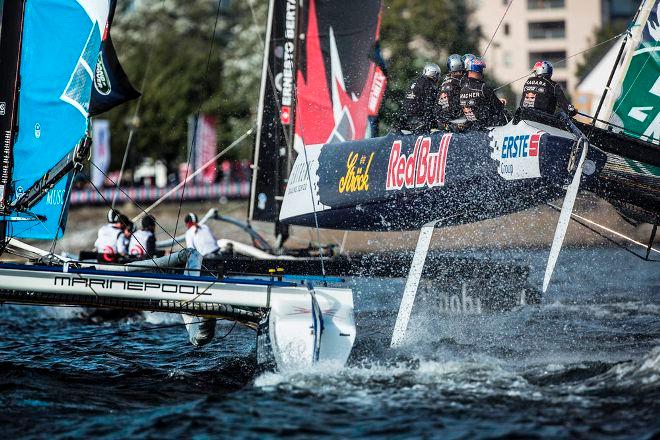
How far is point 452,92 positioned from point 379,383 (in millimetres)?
3520

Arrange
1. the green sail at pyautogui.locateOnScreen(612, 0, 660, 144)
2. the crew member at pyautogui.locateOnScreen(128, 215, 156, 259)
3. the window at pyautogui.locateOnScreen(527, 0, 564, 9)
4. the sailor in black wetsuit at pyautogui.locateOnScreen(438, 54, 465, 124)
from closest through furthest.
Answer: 1. the sailor in black wetsuit at pyautogui.locateOnScreen(438, 54, 465, 124)
2. the green sail at pyautogui.locateOnScreen(612, 0, 660, 144)
3. the crew member at pyautogui.locateOnScreen(128, 215, 156, 259)
4. the window at pyautogui.locateOnScreen(527, 0, 564, 9)

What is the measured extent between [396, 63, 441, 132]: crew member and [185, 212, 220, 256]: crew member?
3.38m

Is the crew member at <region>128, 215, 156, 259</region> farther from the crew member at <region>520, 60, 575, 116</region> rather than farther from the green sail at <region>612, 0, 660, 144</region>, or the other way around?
the green sail at <region>612, 0, 660, 144</region>

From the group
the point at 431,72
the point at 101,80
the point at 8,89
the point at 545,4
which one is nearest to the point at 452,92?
the point at 431,72

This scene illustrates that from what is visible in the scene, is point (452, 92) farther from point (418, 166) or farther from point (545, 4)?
point (545, 4)

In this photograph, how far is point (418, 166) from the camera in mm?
9242

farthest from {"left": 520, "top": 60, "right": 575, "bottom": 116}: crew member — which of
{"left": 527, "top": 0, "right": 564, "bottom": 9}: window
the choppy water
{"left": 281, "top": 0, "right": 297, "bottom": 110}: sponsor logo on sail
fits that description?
{"left": 527, "top": 0, "right": 564, "bottom": 9}: window

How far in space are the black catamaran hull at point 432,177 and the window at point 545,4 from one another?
40.3 m

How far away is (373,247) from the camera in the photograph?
710 inches

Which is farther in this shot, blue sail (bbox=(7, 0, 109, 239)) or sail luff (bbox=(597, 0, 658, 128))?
sail luff (bbox=(597, 0, 658, 128))

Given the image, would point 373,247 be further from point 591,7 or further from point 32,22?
point 591,7

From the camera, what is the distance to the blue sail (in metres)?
8.94

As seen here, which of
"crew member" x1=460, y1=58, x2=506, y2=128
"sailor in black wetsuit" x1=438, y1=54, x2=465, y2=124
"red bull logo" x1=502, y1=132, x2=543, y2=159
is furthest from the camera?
"sailor in black wetsuit" x1=438, y1=54, x2=465, y2=124

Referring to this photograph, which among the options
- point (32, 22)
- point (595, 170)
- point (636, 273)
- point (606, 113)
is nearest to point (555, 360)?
point (595, 170)
